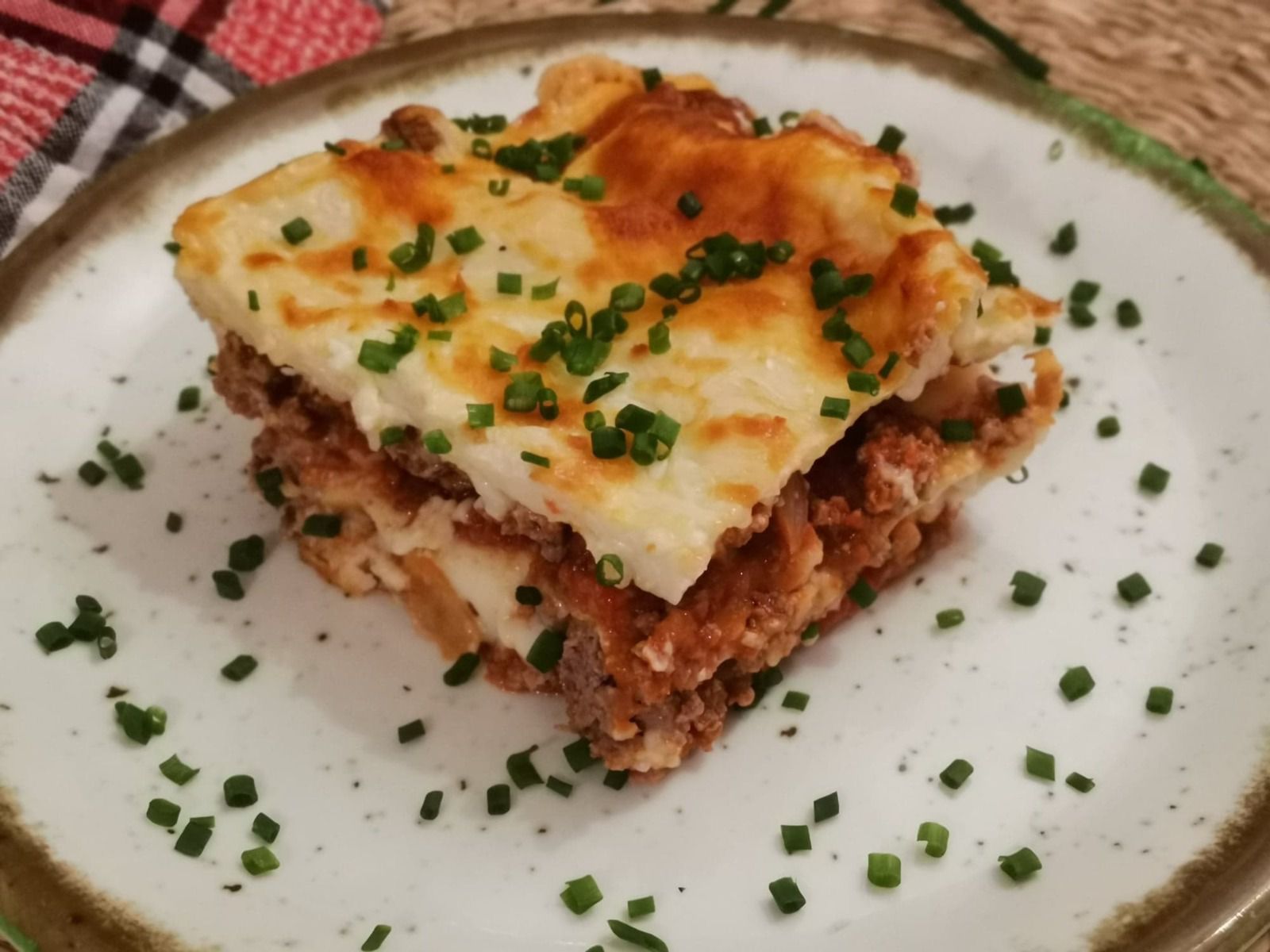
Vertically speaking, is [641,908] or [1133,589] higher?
[1133,589]

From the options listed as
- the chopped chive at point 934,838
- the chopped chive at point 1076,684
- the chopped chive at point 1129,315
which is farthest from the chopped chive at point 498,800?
the chopped chive at point 1129,315

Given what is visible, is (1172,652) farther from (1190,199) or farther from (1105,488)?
(1190,199)

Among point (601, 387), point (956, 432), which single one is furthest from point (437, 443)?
point (956, 432)

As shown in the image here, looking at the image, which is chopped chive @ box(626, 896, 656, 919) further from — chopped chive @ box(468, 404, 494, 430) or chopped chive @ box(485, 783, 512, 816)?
chopped chive @ box(468, 404, 494, 430)

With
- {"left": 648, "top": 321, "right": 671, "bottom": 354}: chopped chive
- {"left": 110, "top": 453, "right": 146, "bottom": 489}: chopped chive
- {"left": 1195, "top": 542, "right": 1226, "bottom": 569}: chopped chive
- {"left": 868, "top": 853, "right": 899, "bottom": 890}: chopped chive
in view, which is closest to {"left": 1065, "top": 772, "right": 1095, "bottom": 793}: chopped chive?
{"left": 868, "top": 853, "right": 899, "bottom": 890}: chopped chive

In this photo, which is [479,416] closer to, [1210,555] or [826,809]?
[826,809]

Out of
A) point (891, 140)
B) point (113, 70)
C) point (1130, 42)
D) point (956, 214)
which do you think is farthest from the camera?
point (1130, 42)

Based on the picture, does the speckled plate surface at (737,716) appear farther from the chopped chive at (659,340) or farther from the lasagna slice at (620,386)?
the chopped chive at (659,340)
